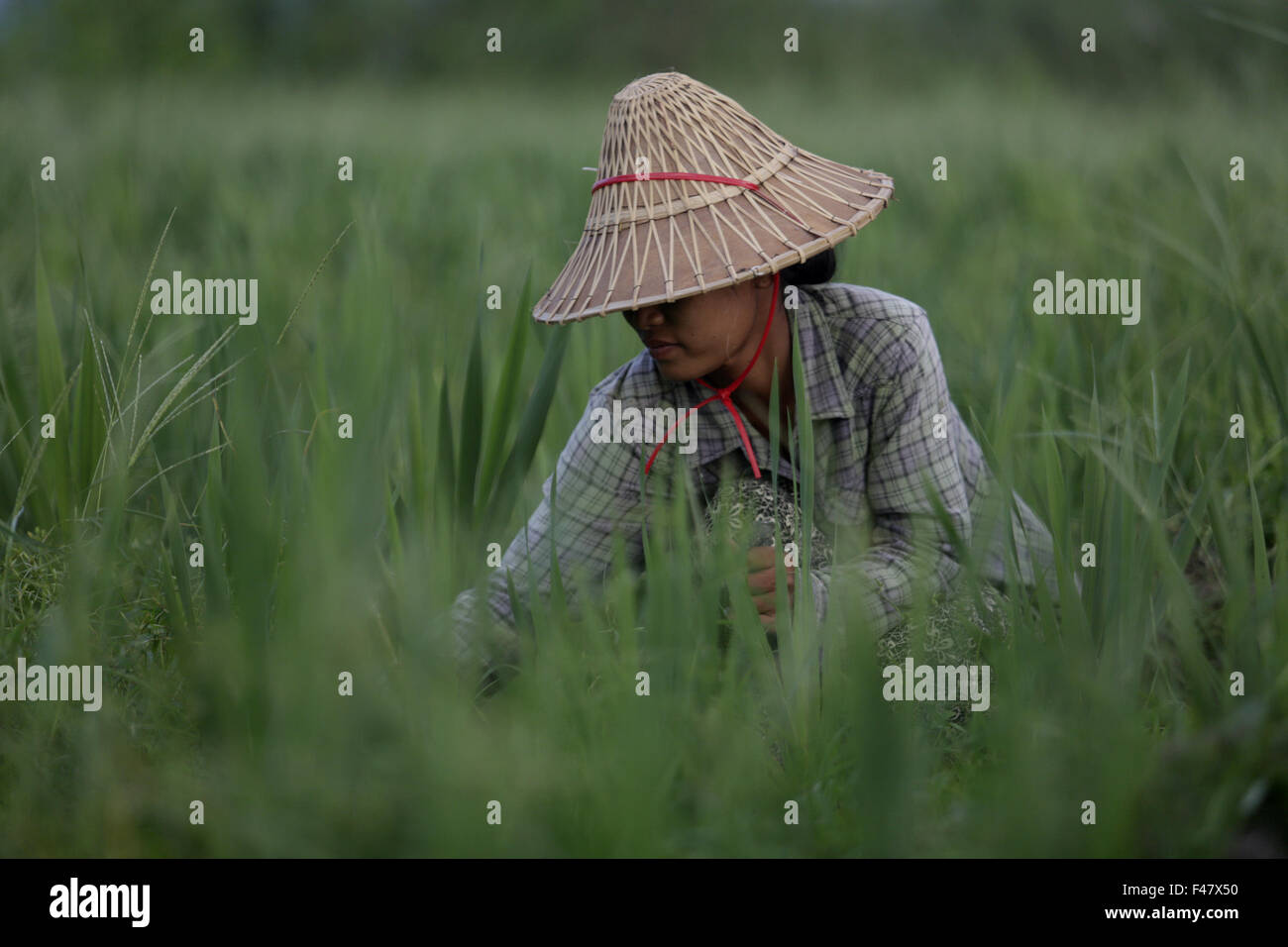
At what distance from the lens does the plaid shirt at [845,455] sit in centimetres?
156

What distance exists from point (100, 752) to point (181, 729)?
7.2 inches

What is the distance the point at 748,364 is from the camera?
156cm

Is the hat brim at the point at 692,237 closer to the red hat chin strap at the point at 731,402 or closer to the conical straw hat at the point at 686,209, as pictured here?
the conical straw hat at the point at 686,209

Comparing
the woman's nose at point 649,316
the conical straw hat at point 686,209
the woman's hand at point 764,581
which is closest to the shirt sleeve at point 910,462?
the woman's hand at point 764,581

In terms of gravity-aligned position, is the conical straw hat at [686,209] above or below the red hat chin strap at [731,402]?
above

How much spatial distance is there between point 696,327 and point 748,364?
0.15 m

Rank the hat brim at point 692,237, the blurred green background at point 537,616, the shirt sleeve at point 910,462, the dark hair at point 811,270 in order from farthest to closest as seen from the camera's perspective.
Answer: the dark hair at point 811,270
the shirt sleeve at point 910,462
the hat brim at point 692,237
the blurred green background at point 537,616

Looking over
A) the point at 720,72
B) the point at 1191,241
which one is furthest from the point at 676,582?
the point at 720,72

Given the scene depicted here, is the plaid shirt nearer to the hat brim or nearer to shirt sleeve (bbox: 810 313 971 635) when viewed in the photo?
shirt sleeve (bbox: 810 313 971 635)

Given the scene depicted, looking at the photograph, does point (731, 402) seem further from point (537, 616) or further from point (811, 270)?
point (537, 616)

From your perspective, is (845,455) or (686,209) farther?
(845,455)

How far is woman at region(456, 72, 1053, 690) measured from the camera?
4.52ft

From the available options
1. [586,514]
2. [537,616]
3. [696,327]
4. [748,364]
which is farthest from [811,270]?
[537,616]
